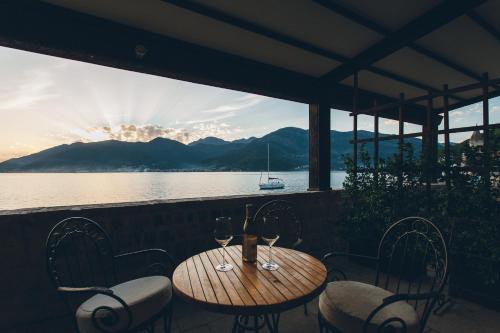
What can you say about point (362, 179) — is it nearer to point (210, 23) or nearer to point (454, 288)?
point (454, 288)

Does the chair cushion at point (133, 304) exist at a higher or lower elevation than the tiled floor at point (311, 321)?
higher

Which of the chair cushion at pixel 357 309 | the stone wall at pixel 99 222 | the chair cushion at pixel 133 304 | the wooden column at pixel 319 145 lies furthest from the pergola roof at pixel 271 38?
the chair cushion at pixel 357 309

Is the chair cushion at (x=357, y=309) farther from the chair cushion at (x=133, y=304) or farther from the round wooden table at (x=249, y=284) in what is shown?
the chair cushion at (x=133, y=304)

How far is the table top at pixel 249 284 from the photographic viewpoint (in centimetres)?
112

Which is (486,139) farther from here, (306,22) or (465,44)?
(306,22)

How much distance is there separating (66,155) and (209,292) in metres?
171

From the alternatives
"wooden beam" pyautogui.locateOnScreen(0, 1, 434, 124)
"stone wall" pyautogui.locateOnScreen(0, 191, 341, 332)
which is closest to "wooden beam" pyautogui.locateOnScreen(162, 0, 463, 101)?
"wooden beam" pyautogui.locateOnScreen(0, 1, 434, 124)

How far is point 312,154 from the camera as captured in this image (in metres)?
4.14

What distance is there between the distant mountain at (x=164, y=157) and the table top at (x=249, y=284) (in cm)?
11754

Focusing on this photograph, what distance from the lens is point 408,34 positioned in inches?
113

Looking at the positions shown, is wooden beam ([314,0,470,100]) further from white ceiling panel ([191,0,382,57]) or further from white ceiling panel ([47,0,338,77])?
white ceiling panel ([47,0,338,77])

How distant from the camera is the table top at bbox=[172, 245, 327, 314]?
44.0 inches

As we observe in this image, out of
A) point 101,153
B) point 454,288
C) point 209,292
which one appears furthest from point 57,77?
point 101,153

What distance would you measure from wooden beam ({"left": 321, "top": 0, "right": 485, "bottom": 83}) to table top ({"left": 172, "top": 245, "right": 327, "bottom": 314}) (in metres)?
2.83
